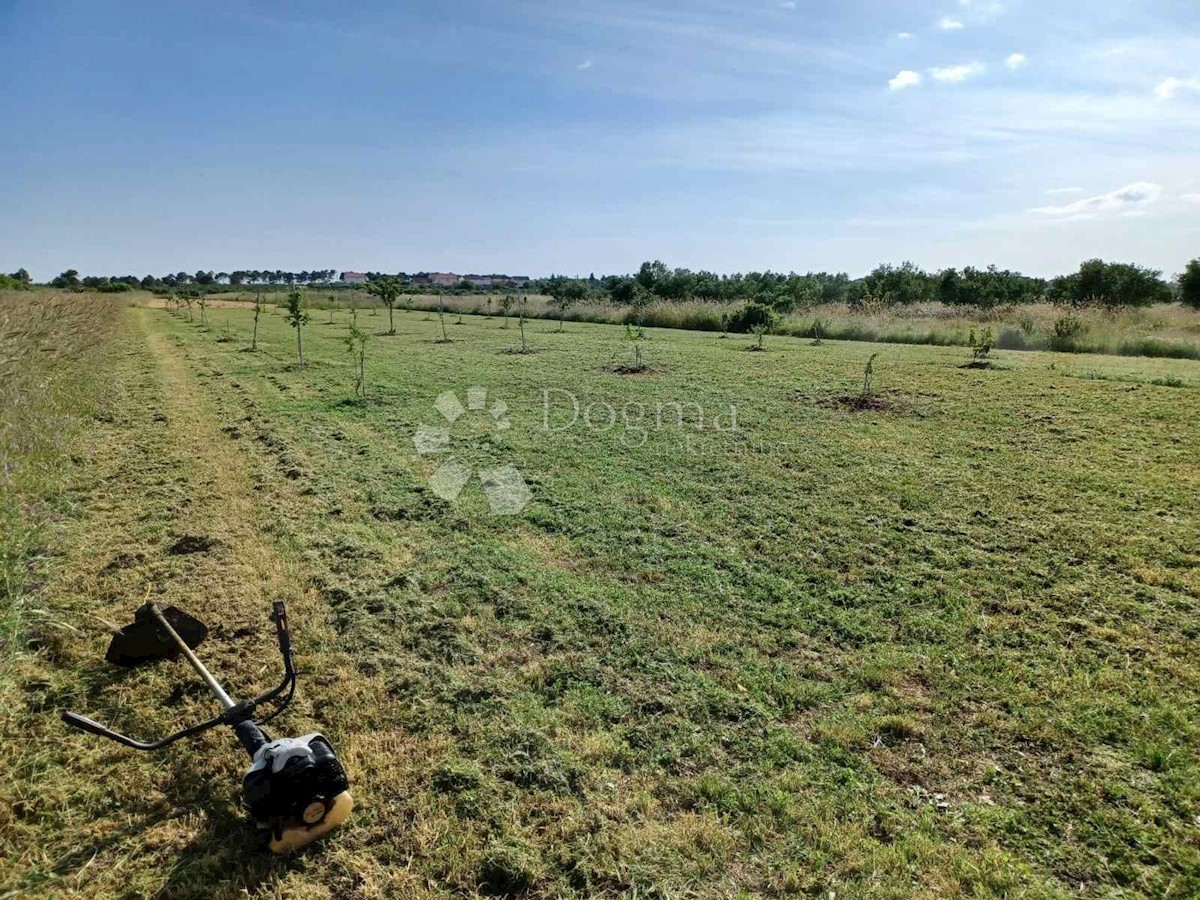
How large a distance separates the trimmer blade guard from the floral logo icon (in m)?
2.45

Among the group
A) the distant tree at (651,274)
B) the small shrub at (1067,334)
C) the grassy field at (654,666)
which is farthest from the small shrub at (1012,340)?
the distant tree at (651,274)

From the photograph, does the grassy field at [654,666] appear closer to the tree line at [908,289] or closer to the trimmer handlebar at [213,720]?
the trimmer handlebar at [213,720]

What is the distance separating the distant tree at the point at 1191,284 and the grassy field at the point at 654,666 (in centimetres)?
2619

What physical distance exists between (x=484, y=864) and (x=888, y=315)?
2253cm

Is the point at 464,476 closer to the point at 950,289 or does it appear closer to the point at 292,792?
the point at 292,792

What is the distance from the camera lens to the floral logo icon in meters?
5.49

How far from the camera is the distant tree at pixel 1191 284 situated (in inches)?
985

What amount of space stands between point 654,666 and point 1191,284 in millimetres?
34739

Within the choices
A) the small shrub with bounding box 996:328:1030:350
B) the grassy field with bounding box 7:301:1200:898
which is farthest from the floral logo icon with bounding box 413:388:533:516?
the small shrub with bounding box 996:328:1030:350

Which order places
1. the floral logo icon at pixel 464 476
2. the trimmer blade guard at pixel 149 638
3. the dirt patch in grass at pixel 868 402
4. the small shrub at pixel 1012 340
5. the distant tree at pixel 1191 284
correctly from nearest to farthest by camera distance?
the trimmer blade guard at pixel 149 638 → the floral logo icon at pixel 464 476 → the dirt patch in grass at pixel 868 402 → the small shrub at pixel 1012 340 → the distant tree at pixel 1191 284

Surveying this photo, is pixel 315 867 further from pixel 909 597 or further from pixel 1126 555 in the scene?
pixel 1126 555

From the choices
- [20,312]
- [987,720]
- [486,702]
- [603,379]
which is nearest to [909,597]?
[987,720]

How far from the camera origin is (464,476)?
242 inches

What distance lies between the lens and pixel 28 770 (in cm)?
246
